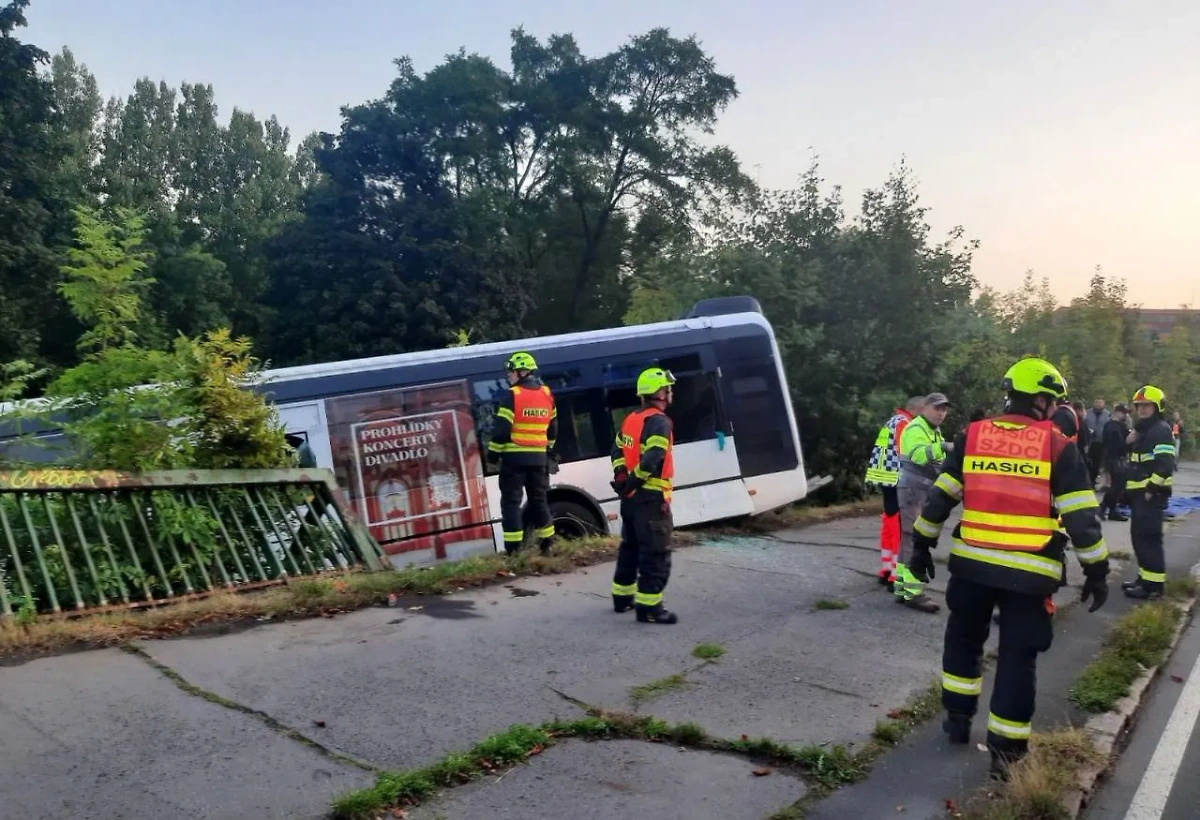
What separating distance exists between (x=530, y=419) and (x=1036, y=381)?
452 centimetres

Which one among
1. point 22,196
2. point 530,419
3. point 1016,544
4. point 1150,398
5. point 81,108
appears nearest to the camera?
point 1016,544

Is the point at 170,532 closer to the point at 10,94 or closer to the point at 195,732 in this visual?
the point at 195,732

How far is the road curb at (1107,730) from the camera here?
420 cm

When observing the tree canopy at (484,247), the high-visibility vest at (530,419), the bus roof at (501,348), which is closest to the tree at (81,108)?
the tree canopy at (484,247)

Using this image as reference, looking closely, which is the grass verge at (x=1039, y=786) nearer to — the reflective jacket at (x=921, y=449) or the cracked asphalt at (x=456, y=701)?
the cracked asphalt at (x=456, y=701)

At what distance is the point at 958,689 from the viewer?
476cm

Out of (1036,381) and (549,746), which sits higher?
(1036,381)

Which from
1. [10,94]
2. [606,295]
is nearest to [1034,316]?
[606,295]

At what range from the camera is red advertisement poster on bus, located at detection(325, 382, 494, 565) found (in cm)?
1033

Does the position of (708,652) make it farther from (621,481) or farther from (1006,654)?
(1006,654)

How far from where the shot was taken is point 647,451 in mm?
6598

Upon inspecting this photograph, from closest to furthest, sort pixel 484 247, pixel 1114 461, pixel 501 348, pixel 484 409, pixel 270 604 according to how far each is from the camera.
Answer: pixel 270 604 → pixel 484 409 → pixel 501 348 → pixel 1114 461 → pixel 484 247

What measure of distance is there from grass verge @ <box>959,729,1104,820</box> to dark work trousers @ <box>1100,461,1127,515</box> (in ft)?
35.4

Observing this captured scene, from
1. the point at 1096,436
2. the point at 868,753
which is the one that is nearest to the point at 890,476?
the point at 868,753
